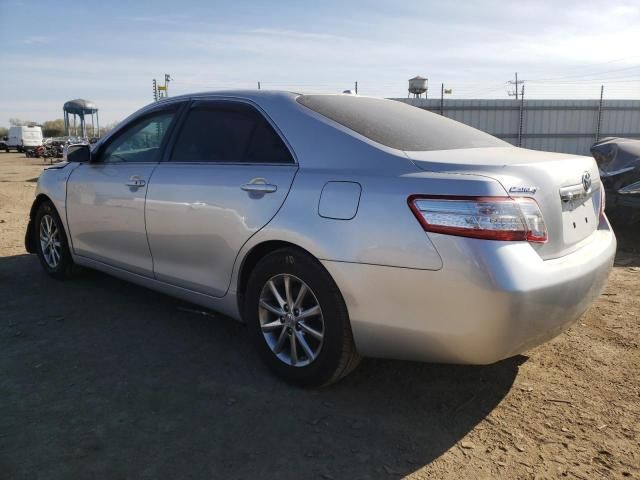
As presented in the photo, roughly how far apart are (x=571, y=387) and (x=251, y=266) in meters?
1.90

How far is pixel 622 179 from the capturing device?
638 centimetres

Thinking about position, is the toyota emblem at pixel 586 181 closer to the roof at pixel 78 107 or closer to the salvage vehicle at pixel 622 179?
the salvage vehicle at pixel 622 179

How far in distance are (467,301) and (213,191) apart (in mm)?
1677

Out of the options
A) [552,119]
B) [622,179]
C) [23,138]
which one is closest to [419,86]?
[552,119]

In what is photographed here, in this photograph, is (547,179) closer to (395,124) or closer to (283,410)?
(395,124)

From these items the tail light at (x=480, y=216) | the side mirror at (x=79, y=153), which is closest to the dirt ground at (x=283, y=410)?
the tail light at (x=480, y=216)

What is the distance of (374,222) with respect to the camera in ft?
8.33

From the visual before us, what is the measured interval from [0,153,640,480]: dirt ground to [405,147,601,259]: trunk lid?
859 millimetres

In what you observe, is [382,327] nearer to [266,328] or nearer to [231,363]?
[266,328]

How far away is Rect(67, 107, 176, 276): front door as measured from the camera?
3896 mm

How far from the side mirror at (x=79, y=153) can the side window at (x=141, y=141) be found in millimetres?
175

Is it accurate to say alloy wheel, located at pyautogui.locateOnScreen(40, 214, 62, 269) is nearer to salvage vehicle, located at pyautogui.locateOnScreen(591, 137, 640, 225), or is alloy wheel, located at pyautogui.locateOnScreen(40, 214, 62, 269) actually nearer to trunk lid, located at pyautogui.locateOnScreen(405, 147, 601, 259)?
trunk lid, located at pyautogui.locateOnScreen(405, 147, 601, 259)

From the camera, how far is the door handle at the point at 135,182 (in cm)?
384

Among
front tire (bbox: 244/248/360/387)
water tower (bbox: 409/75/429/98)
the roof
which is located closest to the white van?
the roof
